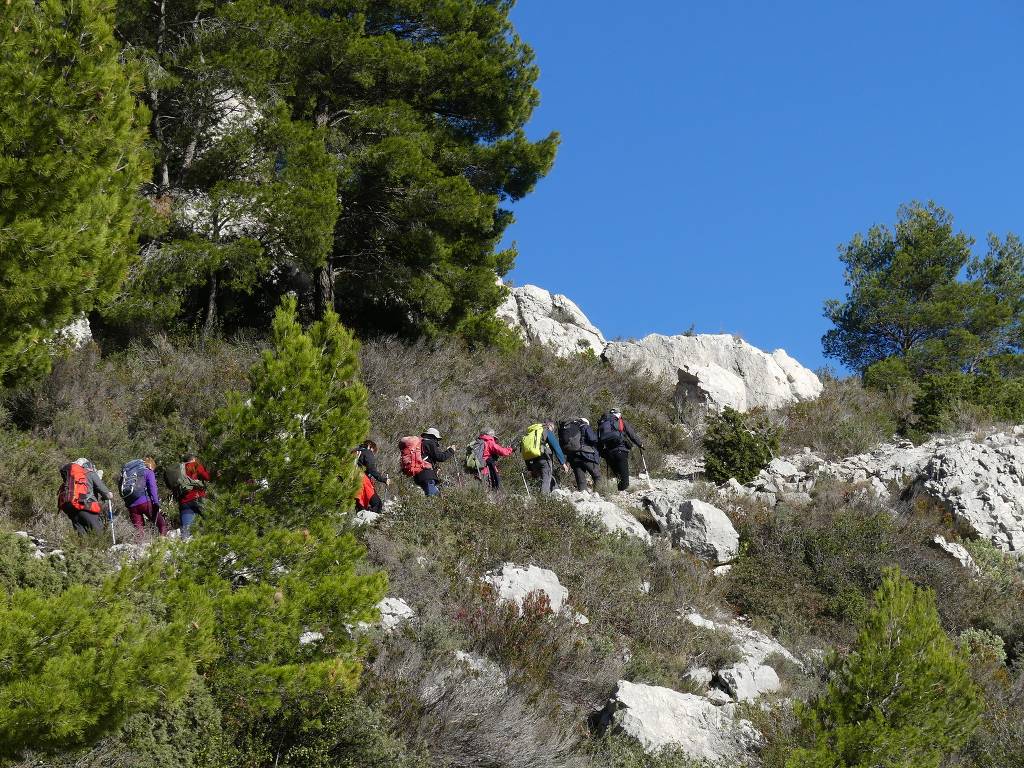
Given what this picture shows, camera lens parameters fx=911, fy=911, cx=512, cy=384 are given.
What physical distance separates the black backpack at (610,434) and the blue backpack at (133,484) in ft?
22.1

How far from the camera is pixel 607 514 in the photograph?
12297 millimetres

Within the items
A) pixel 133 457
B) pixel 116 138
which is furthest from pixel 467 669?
pixel 133 457

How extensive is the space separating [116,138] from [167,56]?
35.3 feet

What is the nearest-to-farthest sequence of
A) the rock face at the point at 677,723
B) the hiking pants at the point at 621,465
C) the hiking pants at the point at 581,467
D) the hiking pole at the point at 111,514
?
the rock face at the point at 677,723 → the hiking pole at the point at 111,514 → the hiking pants at the point at 581,467 → the hiking pants at the point at 621,465

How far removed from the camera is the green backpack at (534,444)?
516 inches

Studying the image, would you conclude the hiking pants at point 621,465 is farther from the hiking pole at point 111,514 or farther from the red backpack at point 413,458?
the hiking pole at point 111,514

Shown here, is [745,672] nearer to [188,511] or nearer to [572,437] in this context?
[572,437]

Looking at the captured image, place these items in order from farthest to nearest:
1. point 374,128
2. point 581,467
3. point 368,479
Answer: point 374,128 → point 581,467 → point 368,479

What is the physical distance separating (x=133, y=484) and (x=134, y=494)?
109 millimetres

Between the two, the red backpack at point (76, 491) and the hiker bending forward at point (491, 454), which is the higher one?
the hiker bending forward at point (491, 454)

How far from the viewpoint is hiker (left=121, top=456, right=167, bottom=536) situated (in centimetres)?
988

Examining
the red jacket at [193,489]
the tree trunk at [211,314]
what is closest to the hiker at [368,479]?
the red jacket at [193,489]


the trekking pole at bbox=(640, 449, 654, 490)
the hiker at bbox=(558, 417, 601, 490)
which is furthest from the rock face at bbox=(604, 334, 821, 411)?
the hiker at bbox=(558, 417, 601, 490)

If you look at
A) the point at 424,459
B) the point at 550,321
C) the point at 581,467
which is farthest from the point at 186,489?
the point at 550,321
